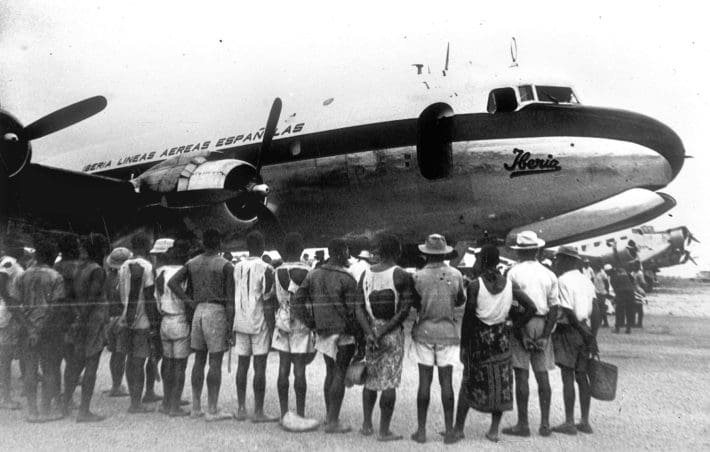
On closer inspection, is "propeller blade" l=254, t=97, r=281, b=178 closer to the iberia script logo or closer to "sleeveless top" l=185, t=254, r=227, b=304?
the iberia script logo

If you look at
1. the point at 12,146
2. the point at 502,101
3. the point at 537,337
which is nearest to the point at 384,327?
the point at 537,337

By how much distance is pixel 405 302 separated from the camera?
16.2 ft

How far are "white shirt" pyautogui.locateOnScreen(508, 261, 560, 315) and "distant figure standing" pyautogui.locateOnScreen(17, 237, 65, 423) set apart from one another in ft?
14.3

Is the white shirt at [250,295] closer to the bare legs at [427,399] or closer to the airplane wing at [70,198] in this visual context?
the bare legs at [427,399]

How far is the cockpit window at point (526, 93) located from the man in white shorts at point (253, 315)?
5.09 meters

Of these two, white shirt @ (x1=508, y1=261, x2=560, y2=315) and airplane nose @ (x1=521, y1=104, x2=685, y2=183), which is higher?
airplane nose @ (x1=521, y1=104, x2=685, y2=183)

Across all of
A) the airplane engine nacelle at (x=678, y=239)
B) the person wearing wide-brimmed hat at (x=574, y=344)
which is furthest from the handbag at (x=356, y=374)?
the airplane engine nacelle at (x=678, y=239)

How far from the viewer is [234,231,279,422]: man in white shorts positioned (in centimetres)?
556

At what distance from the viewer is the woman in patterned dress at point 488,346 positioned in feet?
15.8

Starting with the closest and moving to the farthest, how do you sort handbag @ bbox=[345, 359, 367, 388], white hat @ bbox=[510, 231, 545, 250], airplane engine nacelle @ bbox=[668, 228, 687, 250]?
→ handbag @ bbox=[345, 359, 367, 388] → white hat @ bbox=[510, 231, 545, 250] → airplane engine nacelle @ bbox=[668, 228, 687, 250]

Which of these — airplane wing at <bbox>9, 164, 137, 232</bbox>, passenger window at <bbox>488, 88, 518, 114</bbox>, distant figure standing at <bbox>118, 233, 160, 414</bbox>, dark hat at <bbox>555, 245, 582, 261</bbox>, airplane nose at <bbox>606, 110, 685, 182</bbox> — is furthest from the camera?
airplane wing at <bbox>9, 164, 137, 232</bbox>

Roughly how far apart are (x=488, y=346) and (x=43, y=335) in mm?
4201

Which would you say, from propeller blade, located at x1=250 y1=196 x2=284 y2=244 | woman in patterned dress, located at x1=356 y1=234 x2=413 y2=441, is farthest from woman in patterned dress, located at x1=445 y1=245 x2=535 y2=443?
propeller blade, located at x1=250 y1=196 x2=284 y2=244

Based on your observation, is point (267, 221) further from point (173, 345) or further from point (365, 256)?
point (173, 345)
